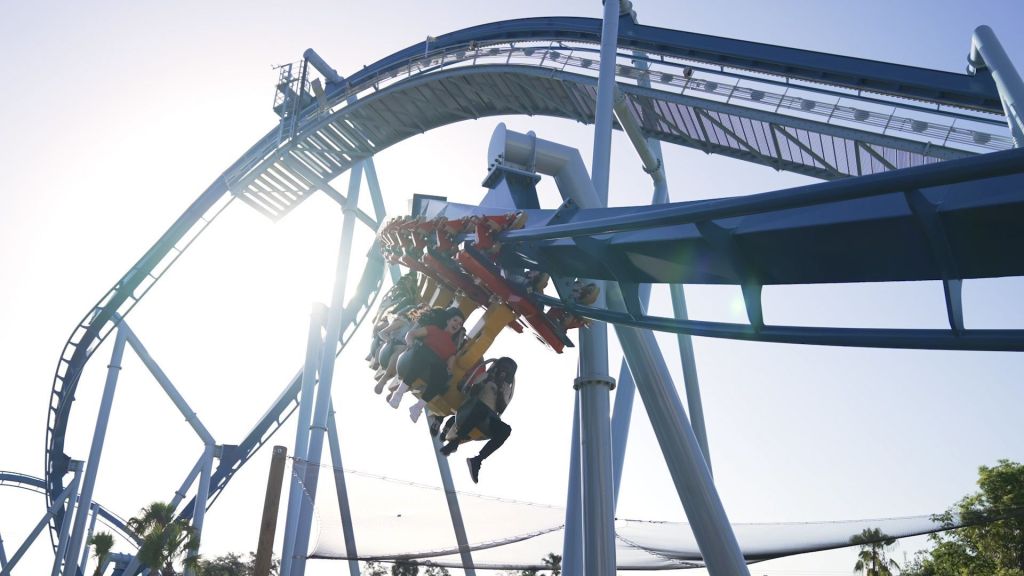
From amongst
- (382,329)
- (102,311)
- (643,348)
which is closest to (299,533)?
(382,329)

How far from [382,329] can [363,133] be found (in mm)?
8112

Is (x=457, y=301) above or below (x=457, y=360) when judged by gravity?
above

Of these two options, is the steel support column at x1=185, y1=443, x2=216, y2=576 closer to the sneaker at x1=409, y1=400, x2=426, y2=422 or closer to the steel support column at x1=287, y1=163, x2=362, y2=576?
the steel support column at x1=287, y1=163, x2=362, y2=576

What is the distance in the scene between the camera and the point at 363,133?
43.9 ft

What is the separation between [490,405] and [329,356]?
6.71 metres

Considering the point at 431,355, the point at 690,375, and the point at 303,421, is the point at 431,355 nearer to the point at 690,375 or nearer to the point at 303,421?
the point at 690,375

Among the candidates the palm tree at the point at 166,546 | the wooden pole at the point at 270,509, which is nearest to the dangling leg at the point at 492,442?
the wooden pole at the point at 270,509

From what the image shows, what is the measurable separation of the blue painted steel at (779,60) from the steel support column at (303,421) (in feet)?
16.0

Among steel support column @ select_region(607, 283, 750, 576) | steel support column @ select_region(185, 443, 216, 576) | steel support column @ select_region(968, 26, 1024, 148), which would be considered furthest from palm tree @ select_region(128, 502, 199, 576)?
steel support column @ select_region(968, 26, 1024, 148)

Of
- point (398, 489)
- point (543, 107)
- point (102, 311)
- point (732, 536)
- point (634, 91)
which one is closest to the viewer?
point (732, 536)

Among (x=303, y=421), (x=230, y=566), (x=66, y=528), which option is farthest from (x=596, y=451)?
(x=230, y=566)

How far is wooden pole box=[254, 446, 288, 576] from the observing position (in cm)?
605

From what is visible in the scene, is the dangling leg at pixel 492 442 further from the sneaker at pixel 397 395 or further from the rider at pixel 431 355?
the sneaker at pixel 397 395

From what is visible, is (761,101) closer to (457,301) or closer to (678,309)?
(678,309)
